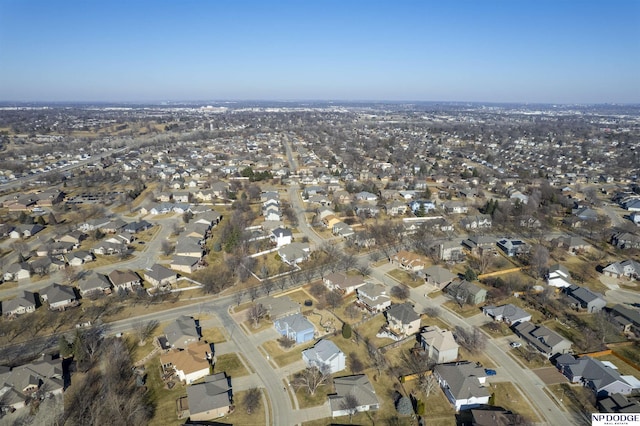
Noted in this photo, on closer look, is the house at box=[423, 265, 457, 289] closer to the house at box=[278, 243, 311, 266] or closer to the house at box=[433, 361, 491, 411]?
the house at box=[433, 361, 491, 411]

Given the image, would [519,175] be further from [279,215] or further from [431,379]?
[431,379]

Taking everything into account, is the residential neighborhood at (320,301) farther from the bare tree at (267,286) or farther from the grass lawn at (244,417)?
the bare tree at (267,286)

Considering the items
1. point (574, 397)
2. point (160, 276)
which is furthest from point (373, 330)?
point (160, 276)

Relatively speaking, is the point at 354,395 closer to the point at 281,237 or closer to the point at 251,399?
the point at 251,399

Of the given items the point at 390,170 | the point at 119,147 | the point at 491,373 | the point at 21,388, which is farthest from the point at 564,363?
the point at 119,147

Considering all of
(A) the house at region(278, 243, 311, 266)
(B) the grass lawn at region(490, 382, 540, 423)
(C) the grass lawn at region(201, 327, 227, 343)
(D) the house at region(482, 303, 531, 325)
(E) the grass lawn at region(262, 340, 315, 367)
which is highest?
(A) the house at region(278, 243, 311, 266)

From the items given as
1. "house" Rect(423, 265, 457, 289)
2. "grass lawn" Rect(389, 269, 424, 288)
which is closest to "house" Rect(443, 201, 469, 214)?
"house" Rect(423, 265, 457, 289)

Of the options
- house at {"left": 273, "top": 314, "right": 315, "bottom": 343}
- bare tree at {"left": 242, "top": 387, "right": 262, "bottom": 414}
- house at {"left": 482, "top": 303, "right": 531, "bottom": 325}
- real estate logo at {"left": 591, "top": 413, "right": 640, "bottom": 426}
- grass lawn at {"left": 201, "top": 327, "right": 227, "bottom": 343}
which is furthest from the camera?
house at {"left": 482, "top": 303, "right": 531, "bottom": 325}
